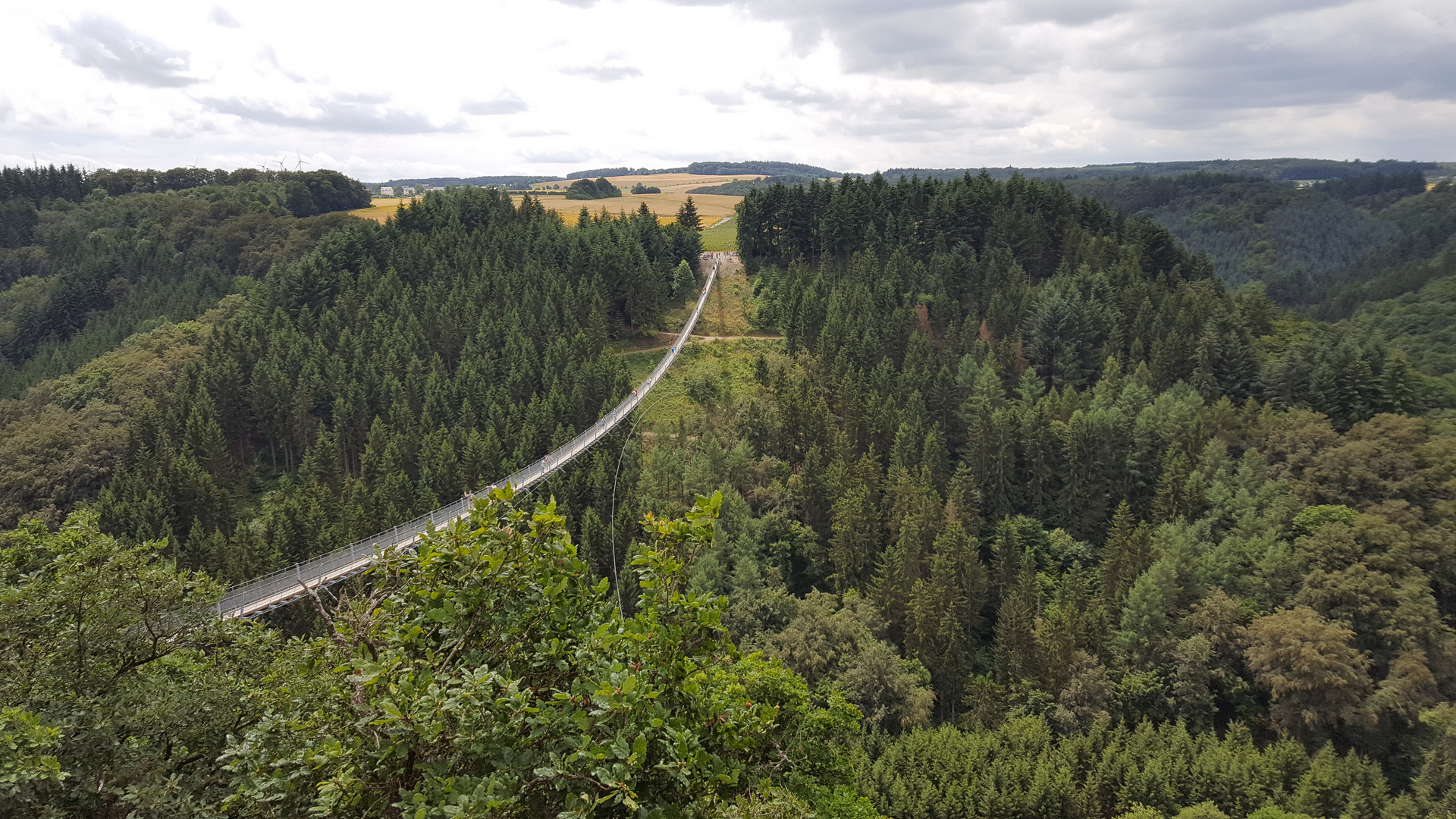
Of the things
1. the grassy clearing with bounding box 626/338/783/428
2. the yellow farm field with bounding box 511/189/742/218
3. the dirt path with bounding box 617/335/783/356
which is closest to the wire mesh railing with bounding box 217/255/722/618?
the grassy clearing with bounding box 626/338/783/428

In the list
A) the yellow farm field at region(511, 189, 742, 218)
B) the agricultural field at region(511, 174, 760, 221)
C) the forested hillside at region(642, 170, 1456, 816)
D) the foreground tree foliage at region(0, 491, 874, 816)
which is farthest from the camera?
the agricultural field at region(511, 174, 760, 221)

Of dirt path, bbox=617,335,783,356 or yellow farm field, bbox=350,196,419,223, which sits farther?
yellow farm field, bbox=350,196,419,223

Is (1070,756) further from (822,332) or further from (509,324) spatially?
(509,324)

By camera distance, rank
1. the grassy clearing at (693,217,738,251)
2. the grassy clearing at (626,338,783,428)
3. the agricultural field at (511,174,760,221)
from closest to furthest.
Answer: the grassy clearing at (626,338,783,428) < the grassy clearing at (693,217,738,251) < the agricultural field at (511,174,760,221)

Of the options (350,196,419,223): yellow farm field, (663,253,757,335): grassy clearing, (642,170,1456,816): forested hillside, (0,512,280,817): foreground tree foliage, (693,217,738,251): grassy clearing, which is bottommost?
(642,170,1456,816): forested hillside

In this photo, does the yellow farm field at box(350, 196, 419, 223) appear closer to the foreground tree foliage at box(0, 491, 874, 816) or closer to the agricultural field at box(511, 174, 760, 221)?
the agricultural field at box(511, 174, 760, 221)

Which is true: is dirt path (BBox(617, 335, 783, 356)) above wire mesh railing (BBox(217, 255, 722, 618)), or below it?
above

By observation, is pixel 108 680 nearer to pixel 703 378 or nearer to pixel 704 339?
pixel 703 378

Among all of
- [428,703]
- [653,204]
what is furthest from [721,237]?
[428,703]
